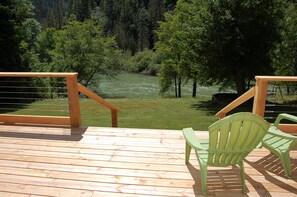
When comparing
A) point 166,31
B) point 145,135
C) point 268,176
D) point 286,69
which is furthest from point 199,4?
point 268,176

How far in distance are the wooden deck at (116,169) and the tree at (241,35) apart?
943 cm

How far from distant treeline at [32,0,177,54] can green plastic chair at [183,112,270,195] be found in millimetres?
67238

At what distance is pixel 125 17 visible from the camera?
81.0 metres

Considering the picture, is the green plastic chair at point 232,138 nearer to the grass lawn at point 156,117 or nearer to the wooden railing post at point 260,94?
the wooden railing post at point 260,94

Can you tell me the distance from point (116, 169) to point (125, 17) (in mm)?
80741

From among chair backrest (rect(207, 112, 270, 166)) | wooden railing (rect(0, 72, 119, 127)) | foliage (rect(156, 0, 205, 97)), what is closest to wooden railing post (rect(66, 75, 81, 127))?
wooden railing (rect(0, 72, 119, 127))

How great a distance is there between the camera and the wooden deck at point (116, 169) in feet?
10.7

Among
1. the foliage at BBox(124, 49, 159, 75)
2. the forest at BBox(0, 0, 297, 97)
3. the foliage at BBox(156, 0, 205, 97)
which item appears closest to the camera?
the forest at BBox(0, 0, 297, 97)

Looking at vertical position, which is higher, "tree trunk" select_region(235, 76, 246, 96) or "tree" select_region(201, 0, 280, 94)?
"tree" select_region(201, 0, 280, 94)

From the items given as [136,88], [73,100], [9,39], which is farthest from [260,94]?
[136,88]

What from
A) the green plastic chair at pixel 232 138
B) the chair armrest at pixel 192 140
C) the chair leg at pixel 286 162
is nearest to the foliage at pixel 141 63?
the chair armrest at pixel 192 140

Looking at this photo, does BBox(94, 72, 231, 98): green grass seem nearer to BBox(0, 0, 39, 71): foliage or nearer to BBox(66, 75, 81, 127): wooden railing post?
BBox(0, 0, 39, 71): foliage

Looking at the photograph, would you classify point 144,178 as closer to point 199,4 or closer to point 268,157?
point 268,157

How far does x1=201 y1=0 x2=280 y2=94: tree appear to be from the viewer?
13.4 metres
